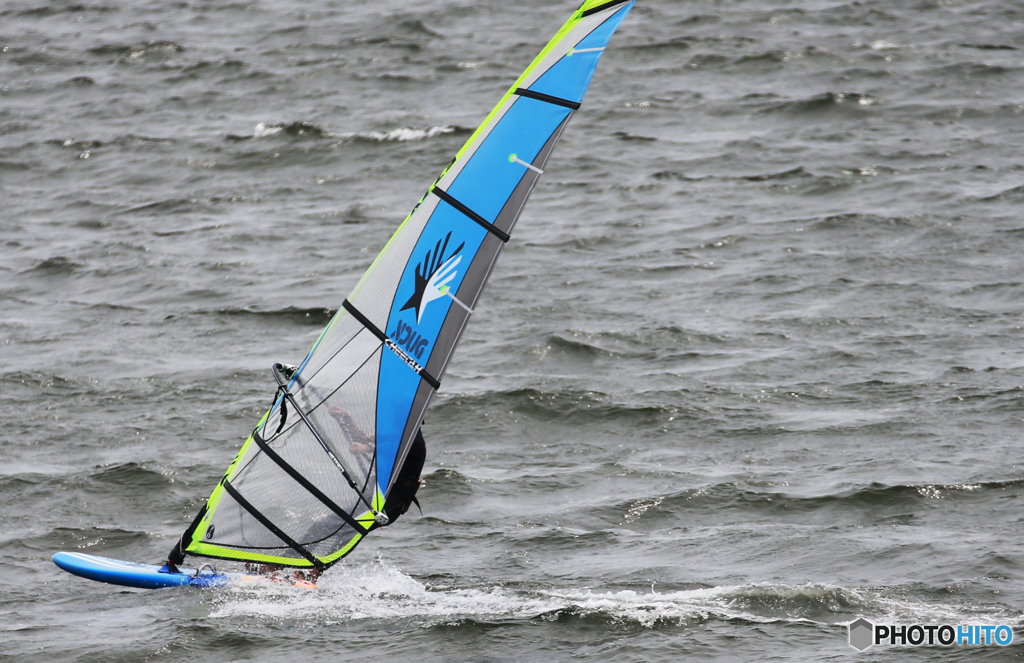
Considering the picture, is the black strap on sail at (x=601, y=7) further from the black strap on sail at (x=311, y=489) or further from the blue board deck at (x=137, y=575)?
the blue board deck at (x=137, y=575)

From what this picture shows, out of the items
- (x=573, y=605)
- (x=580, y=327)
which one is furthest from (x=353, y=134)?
(x=573, y=605)

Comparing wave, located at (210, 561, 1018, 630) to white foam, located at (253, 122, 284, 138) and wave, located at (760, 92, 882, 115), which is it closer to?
white foam, located at (253, 122, 284, 138)

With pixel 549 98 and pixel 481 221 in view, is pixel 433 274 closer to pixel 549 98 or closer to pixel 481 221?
pixel 481 221

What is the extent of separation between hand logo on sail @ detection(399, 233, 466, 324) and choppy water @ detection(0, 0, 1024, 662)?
199 cm

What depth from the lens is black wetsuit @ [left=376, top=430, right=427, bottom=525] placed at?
24.1 ft

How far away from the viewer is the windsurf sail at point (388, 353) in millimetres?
6918

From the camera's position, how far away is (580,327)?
12914 mm

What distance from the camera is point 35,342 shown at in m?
12.8

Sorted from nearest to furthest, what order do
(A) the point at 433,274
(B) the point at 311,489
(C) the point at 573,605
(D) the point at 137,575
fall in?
1. (A) the point at 433,274
2. (B) the point at 311,489
3. (C) the point at 573,605
4. (D) the point at 137,575

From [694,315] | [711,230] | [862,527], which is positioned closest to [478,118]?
[711,230]

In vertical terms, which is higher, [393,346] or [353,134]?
[393,346]

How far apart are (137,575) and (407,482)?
6.45 feet
